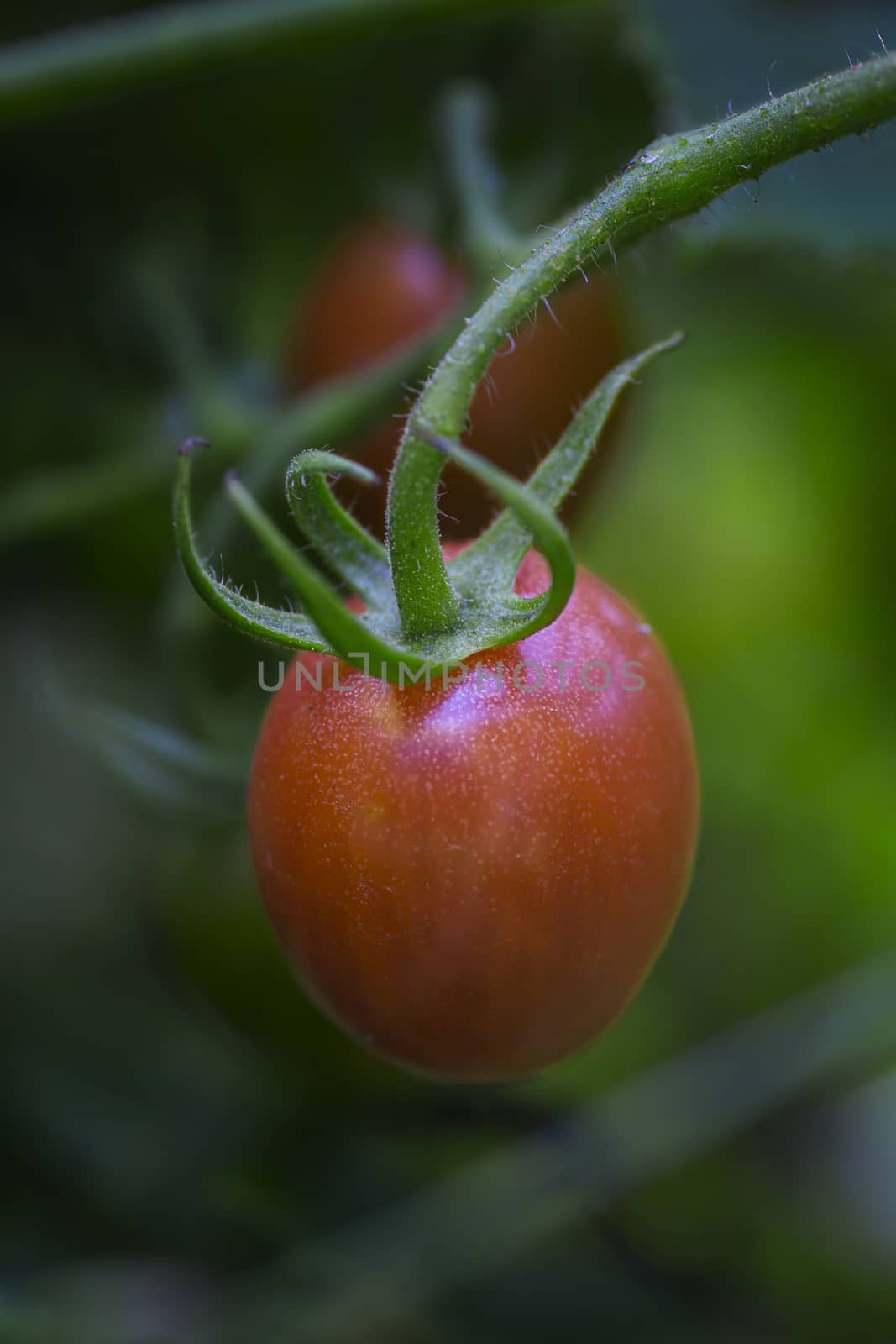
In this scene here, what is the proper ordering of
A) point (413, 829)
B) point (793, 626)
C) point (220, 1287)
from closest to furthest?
point (413, 829) → point (220, 1287) → point (793, 626)

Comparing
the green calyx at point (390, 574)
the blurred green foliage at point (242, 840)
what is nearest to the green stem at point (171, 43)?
the blurred green foliage at point (242, 840)

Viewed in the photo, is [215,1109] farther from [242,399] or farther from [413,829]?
[413,829]

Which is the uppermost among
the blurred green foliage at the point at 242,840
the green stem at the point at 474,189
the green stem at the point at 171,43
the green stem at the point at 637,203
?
the green stem at the point at 171,43

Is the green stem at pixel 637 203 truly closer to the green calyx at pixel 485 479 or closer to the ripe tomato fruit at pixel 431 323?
the green calyx at pixel 485 479

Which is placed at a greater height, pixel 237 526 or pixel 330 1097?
pixel 237 526

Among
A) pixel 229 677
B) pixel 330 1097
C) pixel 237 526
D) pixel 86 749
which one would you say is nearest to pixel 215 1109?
pixel 330 1097
